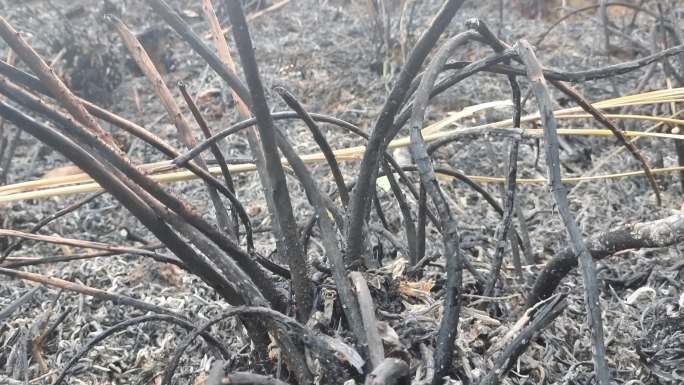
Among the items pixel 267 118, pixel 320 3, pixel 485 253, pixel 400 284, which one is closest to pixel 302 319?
pixel 400 284

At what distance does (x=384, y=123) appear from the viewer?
61 cm

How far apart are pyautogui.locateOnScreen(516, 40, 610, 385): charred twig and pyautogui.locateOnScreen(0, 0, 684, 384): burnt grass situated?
0.15 meters

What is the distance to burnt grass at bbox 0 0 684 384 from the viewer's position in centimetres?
78

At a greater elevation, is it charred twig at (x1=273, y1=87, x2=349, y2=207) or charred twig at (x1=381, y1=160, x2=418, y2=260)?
charred twig at (x1=273, y1=87, x2=349, y2=207)

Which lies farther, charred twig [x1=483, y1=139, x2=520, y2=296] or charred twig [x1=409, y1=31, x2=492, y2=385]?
charred twig [x1=483, y1=139, x2=520, y2=296]

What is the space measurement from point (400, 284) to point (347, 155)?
0.53 m

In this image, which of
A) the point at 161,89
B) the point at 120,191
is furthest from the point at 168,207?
the point at 161,89

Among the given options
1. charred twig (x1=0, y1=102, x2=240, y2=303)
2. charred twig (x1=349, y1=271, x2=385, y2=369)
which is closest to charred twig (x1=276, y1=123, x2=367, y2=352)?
charred twig (x1=349, y1=271, x2=385, y2=369)

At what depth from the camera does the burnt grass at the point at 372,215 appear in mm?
776

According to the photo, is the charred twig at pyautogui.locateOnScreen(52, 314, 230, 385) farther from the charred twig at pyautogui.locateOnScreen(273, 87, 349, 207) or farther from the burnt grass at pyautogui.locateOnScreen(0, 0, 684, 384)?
the charred twig at pyautogui.locateOnScreen(273, 87, 349, 207)

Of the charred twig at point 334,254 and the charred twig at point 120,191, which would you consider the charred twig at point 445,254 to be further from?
the charred twig at point 120,191

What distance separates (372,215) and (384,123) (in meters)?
0.87

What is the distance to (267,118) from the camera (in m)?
0.54

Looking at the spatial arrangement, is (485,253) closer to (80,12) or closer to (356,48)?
(356,48)
